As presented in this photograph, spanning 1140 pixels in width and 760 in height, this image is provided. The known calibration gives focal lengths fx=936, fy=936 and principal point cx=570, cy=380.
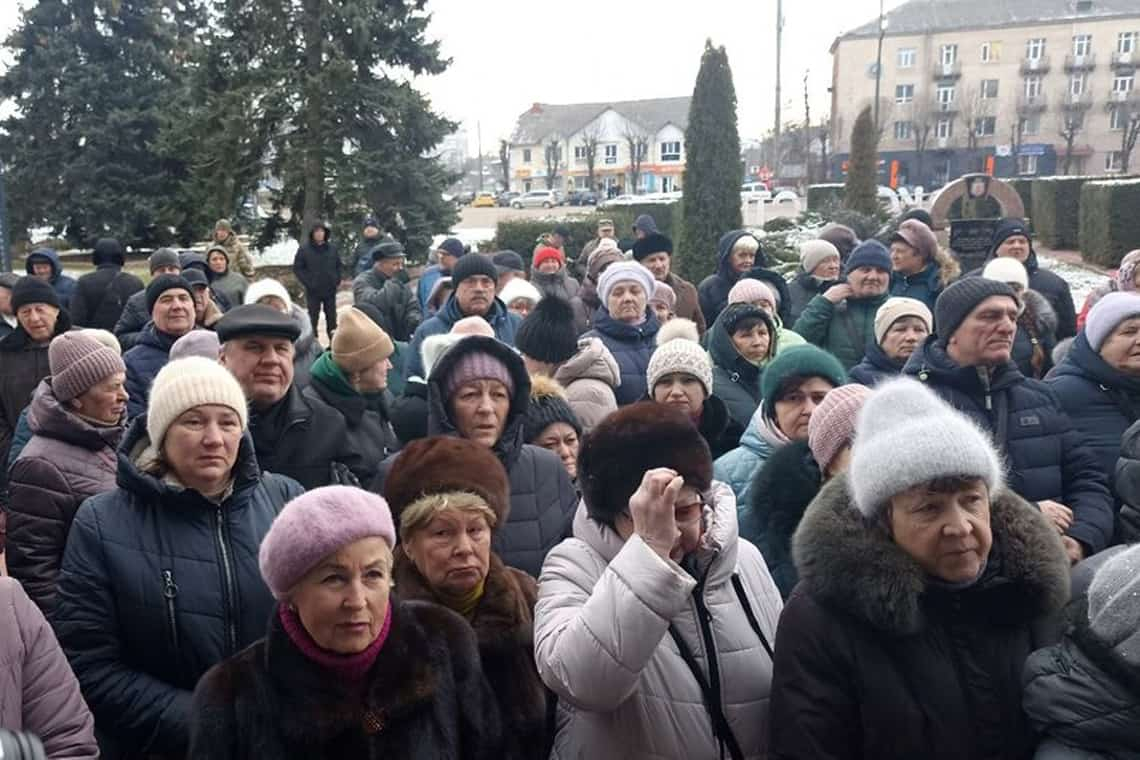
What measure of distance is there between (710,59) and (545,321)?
12151mm

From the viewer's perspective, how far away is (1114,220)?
1966 cm

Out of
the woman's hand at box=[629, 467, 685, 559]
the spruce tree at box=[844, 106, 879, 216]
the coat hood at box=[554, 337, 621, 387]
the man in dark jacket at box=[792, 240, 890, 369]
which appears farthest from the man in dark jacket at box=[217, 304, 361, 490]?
the spruce tree at box=[844, 106, 879, 216]

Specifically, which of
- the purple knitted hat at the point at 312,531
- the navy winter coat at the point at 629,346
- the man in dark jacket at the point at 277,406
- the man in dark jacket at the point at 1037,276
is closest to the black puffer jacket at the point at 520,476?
the man in dark jacket at the point at 277,406

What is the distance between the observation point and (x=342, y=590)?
7.11 feet

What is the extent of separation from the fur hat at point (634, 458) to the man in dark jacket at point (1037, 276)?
5240 millimetres

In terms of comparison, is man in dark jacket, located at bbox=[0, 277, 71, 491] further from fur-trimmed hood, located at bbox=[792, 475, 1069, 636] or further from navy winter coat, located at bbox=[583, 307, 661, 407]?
fur-trimmed hood, located at bbox=[792, 475, 1069, 636]

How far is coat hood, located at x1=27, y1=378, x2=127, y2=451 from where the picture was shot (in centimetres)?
332

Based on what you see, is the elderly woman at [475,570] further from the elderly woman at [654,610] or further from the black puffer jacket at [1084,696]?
the black puffer jacket at [1084,696]

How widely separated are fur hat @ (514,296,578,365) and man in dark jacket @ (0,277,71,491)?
3073mm

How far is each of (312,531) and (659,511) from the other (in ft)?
2.65

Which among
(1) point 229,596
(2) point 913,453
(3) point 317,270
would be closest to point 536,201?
(3) point 317,270

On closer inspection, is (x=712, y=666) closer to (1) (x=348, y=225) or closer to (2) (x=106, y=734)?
(2) (x=106, y=734)

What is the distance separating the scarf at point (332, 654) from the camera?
7.03 feet

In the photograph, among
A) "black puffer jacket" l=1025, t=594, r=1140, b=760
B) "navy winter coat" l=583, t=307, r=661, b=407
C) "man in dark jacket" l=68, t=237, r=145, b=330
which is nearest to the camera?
"black puffer jacket" l=1025, t=594, r=1140, b=760
